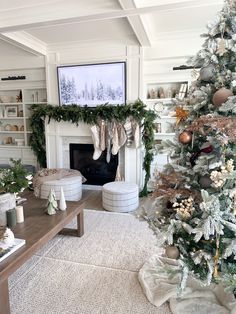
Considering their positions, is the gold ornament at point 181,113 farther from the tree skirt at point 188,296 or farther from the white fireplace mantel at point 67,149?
the white fireplace mantel at point 67,149

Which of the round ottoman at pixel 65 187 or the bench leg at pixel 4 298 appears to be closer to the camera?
the bench leg at pixel 4 298

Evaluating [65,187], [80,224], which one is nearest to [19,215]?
[80,224]

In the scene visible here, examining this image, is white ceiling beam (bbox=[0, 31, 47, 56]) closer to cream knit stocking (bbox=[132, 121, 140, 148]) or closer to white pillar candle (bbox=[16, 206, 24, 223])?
cream knit stocking (bbox=[132, 121, 140, 148])

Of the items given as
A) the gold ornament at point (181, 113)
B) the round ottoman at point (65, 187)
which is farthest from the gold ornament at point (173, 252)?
the round ottoman at point (65, 187)

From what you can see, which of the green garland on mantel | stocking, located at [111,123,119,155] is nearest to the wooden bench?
stocking, located at [111,123,119,155]

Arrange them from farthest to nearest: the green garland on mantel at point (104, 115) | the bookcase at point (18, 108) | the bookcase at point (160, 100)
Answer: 1. the bookcase at point (18, 108)
2. the bookcase at point (160, 100)
3. the green garland on mantel at point (104, 115)

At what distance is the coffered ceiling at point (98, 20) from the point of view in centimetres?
270

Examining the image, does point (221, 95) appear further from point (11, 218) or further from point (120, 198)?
point (120, 198)

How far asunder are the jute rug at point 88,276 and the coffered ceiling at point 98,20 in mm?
2520

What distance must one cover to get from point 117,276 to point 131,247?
1.72ft

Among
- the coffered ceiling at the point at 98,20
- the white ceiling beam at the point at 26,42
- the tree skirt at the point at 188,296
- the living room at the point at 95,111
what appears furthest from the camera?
the white ceiling beam at the point at 26,42

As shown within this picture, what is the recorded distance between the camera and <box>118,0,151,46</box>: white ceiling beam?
8.31 ft

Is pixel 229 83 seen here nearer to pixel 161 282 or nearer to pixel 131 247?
pixel 161 282

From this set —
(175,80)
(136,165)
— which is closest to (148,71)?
(175,80)
